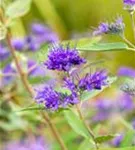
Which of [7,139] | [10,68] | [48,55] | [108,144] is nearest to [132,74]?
[108,144]

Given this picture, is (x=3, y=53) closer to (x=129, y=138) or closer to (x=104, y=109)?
(x=104, y=109)

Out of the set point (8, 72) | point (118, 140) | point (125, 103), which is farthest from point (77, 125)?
point (125, 103)

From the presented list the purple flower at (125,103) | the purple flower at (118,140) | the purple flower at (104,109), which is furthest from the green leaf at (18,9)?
the purple flower at (104,109)

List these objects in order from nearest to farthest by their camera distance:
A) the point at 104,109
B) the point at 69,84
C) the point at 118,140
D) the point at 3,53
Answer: the point at 69,84 → the point at 118,140 → the point at 3,53 → the point at 104,109

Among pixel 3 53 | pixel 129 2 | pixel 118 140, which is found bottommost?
pixel 118 140

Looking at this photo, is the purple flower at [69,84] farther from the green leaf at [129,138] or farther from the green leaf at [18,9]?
the green leaf at [18,9]

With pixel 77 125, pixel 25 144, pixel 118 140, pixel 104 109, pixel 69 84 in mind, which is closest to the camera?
pixel 69 84

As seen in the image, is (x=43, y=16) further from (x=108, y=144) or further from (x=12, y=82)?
(x=108, y=144)
